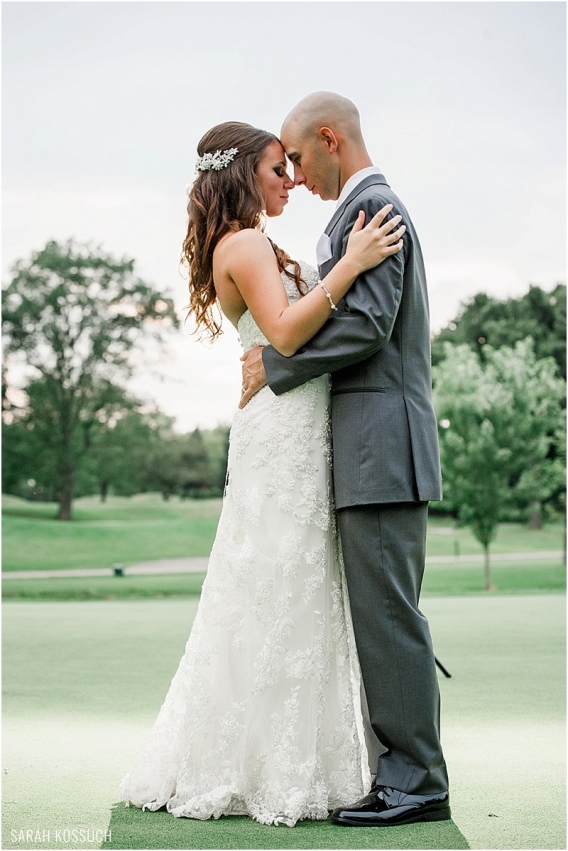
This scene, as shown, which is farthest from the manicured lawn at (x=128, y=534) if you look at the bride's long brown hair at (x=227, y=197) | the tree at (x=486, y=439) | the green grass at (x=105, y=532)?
the bride's long brown hair at (x=227, y=197)

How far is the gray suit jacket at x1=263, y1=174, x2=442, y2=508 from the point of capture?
271 cm

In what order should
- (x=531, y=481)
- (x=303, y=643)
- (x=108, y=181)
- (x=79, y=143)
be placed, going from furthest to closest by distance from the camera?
(x=108, y=181) < (x=79, y=143) < (x=531, y=481) < (x=303, y=643)

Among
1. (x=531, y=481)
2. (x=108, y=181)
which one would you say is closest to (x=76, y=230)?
(x=108, y=181)

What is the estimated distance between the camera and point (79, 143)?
83.0 ft

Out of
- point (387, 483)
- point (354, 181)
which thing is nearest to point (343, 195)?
point (354, 181)

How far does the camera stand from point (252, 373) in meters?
3.00

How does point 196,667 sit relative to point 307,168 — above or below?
below

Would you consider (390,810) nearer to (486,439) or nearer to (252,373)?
(252,373)

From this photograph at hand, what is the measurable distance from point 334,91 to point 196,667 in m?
1.83

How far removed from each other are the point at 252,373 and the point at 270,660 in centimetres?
87

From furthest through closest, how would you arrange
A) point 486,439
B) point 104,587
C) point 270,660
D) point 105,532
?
point 105,532 < point 486,439 < point 104,587 < point 270,660

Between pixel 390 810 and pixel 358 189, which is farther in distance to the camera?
pixel 358 189

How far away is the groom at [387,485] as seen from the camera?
8.87 ft

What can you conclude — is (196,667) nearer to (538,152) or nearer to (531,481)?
(531,481)
